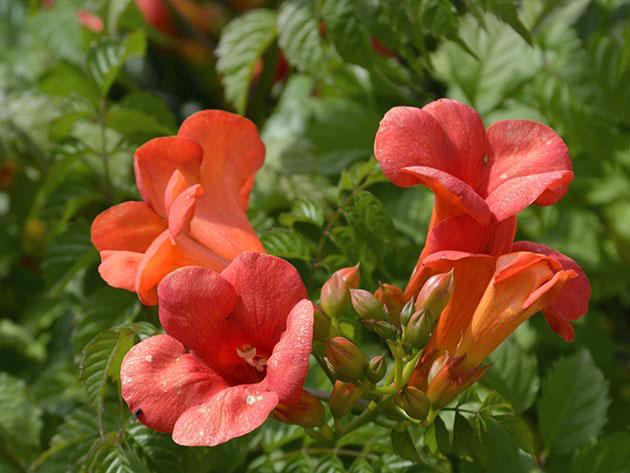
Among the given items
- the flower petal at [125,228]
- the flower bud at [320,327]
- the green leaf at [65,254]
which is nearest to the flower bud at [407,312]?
the flower bud at [320,327]

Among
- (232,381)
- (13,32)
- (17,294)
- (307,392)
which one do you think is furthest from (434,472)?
(13,32)

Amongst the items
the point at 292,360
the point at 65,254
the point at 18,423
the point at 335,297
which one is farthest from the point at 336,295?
the point at 18,423

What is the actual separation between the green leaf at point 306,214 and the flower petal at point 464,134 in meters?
0.33

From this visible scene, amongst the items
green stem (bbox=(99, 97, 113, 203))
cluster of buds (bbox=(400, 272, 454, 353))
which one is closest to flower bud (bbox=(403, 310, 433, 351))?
cluster of buds (bbox=(400, 272, 454, 353))

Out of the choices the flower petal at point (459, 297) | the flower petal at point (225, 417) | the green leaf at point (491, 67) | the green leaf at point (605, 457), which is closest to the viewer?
the flower petal at point (225, 417)

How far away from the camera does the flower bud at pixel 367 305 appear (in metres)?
1.29

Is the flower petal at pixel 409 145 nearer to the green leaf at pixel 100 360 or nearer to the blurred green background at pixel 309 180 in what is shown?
the blurred green background at pixel 309 180

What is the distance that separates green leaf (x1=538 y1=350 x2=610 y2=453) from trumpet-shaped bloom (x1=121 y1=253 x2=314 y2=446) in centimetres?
62

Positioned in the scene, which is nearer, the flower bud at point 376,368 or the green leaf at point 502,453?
the flower bud at point 376,368

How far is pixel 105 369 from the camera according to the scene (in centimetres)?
134

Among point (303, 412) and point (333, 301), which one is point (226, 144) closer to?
point (333, 301)

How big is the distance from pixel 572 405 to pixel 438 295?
0.60 metres

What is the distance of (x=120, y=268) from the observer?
54.2 inches

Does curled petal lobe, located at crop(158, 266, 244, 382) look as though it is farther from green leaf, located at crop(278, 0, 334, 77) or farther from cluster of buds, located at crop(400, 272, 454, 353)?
green leaf, located at crop(278, 0, 334, 77)
